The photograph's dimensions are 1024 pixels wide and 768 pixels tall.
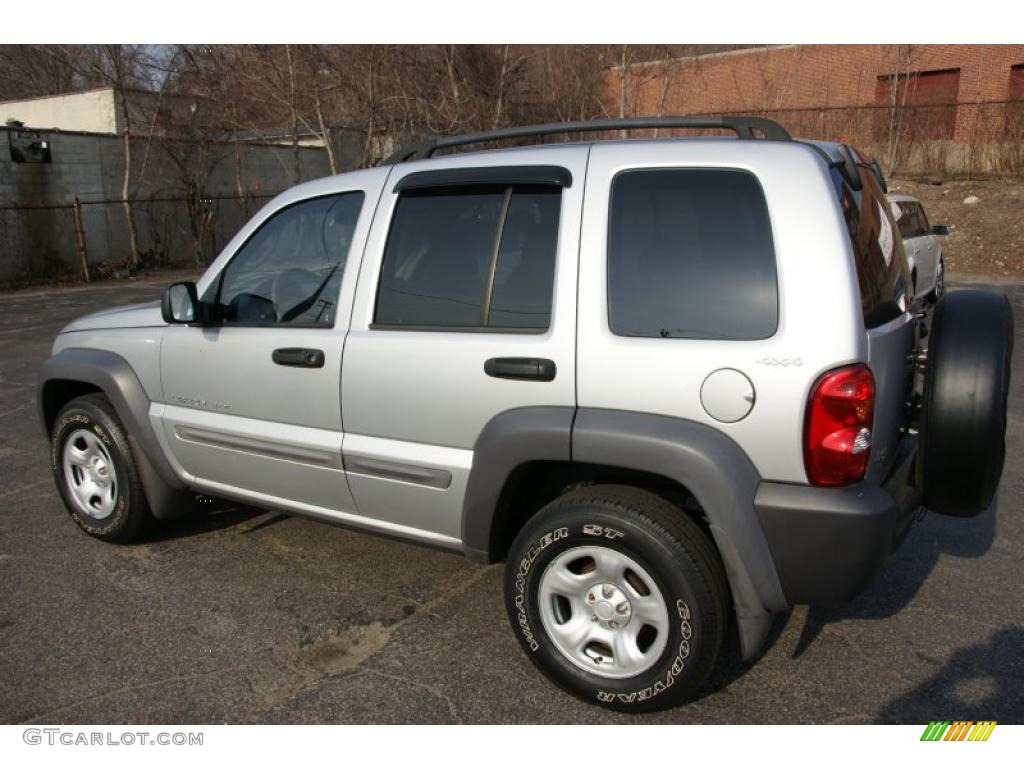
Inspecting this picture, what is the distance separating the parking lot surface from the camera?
2.77m

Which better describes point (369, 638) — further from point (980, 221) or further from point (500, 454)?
point (980, 221)

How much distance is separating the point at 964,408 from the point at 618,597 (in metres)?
1.30

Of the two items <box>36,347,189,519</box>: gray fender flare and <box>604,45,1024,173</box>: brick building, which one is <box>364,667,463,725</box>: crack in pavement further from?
<box>604,45,1024,173</box>: brick building

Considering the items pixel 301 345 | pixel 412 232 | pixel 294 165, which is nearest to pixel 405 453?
pixel 301 345

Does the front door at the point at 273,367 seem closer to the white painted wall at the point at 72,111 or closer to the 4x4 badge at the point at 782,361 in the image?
the 4x4 badge at the point at 782,361

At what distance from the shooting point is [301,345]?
329 centimetres

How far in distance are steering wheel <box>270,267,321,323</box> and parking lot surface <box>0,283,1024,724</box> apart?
1.28 meters

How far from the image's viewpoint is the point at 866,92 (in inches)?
1142

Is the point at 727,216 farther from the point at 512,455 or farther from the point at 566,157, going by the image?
the point at 512,455

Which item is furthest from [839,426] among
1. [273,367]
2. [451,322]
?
[273,367]

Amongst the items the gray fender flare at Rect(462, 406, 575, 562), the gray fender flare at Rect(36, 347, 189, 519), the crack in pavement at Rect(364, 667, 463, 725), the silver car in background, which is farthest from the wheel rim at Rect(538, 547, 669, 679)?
the silver car in background

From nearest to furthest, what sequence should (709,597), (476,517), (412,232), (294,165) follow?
(709,597) → (476,517) → (412,232) → (294,165)

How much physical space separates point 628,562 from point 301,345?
1.62 metres
